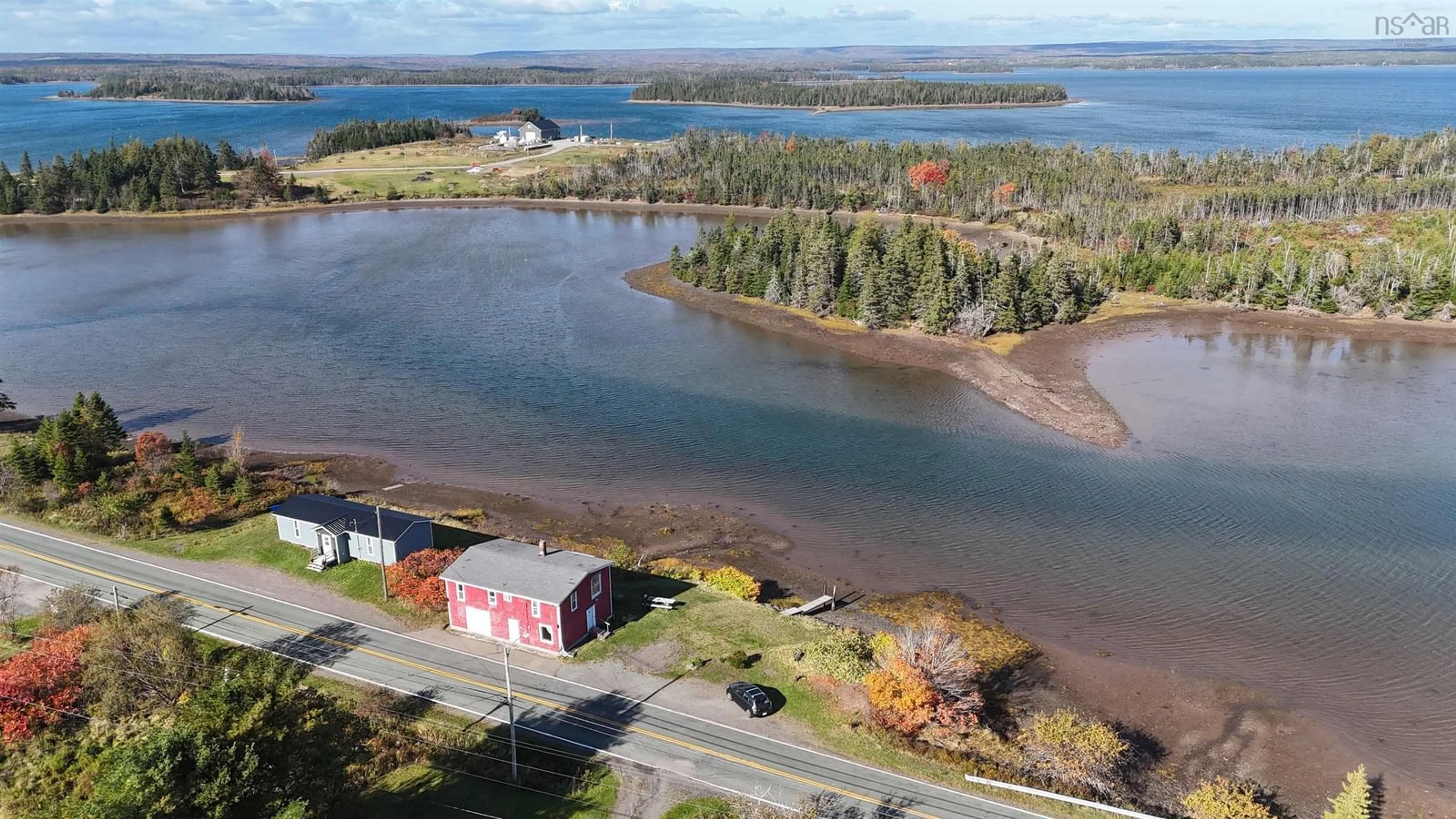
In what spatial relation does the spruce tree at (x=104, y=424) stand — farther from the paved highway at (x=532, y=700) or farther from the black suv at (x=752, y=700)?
the black suv at (x=752, y=700)

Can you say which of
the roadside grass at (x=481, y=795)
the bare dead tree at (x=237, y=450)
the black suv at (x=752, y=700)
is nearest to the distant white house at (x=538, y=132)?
the bare dead tree at (x=237, y=450)

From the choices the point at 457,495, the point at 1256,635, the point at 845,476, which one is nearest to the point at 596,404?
the point at 457,495

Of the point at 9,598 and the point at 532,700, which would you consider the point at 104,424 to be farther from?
the point at 532,700

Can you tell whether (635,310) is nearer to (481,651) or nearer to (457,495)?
(457,495)

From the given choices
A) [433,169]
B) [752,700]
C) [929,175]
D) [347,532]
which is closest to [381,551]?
[347,532]

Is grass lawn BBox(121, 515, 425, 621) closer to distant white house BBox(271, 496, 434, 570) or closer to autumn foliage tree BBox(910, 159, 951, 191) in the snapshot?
distant white house BBox(271, 496, 434, 570)

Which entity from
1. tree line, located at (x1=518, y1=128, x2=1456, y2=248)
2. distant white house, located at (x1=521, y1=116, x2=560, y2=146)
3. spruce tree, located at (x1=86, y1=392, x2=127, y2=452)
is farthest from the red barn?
distant white house, located at (x1=521, y1=116, x2=560, y2=146)
